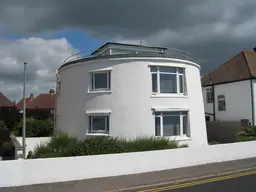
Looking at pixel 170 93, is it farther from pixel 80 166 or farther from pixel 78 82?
pixel 80 166

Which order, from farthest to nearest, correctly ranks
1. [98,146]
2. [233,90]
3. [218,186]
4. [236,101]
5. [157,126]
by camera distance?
[233,90]
[236,101]
[157,126]
[98,146]
[218,186]

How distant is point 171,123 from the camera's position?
→ 19500mm

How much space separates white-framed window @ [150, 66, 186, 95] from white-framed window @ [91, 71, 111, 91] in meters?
2.67

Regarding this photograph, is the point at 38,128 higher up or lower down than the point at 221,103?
lower down

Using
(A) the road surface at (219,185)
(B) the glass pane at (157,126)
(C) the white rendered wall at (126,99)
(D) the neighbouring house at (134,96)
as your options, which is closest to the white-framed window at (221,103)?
(D) the neighbouring house at (134,96)

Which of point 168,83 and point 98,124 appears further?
point 168,83

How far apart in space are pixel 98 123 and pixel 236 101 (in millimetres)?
14817

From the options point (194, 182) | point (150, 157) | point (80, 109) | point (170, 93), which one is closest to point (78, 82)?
point (80, 109)

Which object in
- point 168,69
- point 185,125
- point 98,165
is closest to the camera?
point 98,165

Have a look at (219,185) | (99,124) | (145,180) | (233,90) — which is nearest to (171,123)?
(99,124)

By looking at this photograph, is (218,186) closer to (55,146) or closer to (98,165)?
(98,165)

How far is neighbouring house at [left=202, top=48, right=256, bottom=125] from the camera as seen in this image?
27423mm

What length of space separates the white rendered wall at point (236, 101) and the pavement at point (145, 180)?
48.1ft

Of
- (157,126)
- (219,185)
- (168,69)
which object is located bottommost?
(219,185)
